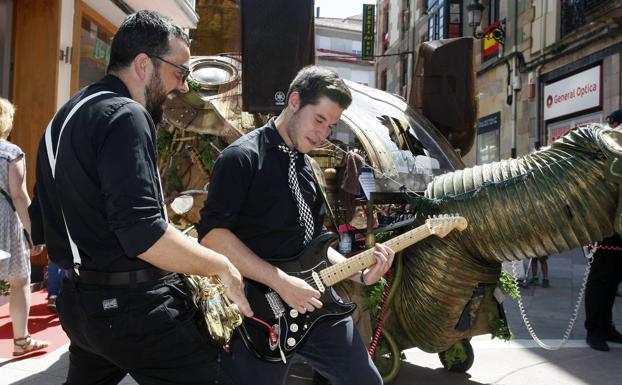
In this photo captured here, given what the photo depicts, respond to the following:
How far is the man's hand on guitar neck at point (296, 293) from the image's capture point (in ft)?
A: 7.64

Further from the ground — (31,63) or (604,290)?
(31,63)

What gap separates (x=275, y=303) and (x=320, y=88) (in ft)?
2.98

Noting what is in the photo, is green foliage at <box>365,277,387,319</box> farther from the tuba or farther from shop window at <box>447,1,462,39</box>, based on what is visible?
shop window at <box>447,1,462,39</box>

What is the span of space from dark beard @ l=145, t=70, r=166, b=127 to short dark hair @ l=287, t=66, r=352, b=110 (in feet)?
2.23

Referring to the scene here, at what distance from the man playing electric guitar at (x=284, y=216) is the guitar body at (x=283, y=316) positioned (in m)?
0.03

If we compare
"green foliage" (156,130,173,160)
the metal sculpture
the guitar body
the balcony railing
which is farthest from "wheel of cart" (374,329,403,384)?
the balcony railing

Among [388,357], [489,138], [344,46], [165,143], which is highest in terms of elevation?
[344,46]

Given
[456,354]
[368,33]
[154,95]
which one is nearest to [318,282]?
[154,95]

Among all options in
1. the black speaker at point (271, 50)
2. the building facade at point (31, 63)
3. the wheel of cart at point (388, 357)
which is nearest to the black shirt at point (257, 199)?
the wheel of cart at point (388, 357)

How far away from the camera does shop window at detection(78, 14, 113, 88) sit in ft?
27.1

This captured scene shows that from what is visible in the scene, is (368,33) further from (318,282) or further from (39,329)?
(318,282)

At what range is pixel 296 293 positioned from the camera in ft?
7.64

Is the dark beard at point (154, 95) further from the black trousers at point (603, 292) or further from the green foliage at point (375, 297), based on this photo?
the black trousers at point (603, 292)

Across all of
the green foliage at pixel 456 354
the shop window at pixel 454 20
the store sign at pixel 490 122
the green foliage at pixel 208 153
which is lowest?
the green foliage at pixel 456 354
